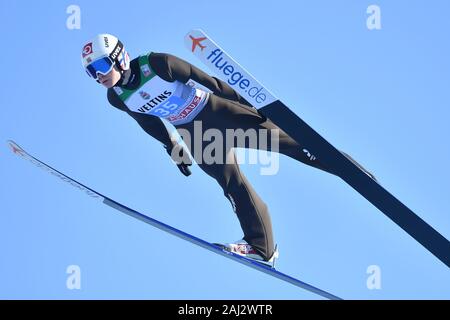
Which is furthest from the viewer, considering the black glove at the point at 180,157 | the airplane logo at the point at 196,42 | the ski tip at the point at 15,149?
the ski tip at the point at 15,149

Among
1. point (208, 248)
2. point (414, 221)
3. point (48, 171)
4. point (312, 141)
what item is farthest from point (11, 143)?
point (414, 221)

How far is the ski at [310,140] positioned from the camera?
28.8 ft

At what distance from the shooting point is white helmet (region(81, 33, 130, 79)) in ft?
31.0

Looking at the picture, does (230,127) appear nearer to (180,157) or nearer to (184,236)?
(180,157)

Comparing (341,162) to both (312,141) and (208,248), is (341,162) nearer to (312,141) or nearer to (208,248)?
(312,141)

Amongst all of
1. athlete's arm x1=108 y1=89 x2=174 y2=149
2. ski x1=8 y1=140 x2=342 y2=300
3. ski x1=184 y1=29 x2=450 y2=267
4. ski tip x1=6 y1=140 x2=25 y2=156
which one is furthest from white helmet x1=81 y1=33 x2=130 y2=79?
ski tip x1=6 y1=140 x2=25 y2=156

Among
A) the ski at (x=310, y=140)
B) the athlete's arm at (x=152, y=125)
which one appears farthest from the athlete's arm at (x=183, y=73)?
the athlete's arm at (x=152, y=125)

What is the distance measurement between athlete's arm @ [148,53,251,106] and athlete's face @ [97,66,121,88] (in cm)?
38

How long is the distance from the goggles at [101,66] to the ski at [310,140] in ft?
3.55

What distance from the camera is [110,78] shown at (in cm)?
953

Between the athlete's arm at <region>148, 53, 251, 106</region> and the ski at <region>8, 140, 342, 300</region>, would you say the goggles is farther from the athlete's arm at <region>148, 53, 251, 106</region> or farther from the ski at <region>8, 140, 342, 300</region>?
the ski at <region>8, 140, 342, 300</region>

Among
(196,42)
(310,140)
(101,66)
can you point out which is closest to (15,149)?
(101,66)

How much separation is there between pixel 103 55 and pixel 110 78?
0.25m

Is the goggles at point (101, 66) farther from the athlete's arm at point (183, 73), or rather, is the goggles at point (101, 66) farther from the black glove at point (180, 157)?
the black glove at point (180, 157)
